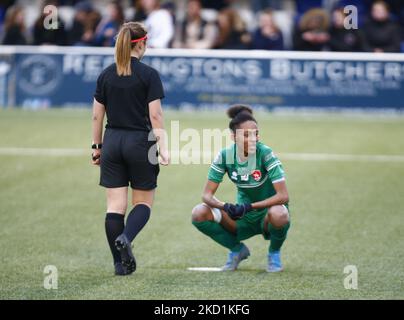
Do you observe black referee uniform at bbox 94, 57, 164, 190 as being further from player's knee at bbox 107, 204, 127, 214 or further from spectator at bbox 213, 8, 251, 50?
spectator at bbox 213, 8, 251, 50

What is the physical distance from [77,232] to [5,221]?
89 cm

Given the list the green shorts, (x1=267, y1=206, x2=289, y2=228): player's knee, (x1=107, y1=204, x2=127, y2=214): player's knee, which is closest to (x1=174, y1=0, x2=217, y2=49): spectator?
the green shorts

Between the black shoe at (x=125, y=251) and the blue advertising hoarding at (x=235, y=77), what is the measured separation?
1258 cm

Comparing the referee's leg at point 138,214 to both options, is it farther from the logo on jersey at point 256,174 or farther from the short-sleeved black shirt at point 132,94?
the logo on jersey at point 256,174

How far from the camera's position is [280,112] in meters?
20.0

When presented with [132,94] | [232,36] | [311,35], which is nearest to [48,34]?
[232,36]

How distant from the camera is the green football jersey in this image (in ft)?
26.0

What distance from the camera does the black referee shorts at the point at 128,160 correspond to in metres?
7.62

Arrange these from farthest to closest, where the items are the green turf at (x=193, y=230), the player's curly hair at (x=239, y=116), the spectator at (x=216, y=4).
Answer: the spectator at (x=216, y=4)
the player's curly hair at (x=239, y=116)
the green turf at (x=193, y=230)

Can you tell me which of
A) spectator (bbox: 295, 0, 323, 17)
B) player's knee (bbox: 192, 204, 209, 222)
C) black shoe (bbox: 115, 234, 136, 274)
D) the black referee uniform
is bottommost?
black shoe (bbox: 115, 234, 136, 274)

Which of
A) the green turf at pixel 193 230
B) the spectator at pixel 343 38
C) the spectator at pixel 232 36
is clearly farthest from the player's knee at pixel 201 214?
the spectator at pixel 232 36

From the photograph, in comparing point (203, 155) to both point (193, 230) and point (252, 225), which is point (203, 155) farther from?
point (252, 225)

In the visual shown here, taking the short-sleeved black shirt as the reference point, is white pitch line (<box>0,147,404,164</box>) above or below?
above

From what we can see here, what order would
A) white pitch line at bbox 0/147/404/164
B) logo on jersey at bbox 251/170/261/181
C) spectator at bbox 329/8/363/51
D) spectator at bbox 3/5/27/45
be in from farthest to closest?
spectator at bbox 3/5/27/45, spectator at bbox 329/8/363/51, white pitch line at bbox 0/147/404/164, logo on jersey at bbox 251/170/261/181
